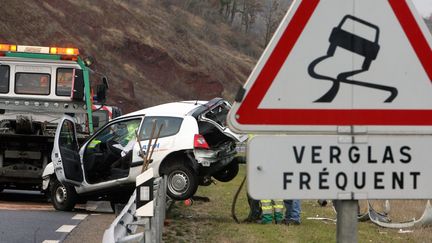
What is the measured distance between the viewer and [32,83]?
569 inches

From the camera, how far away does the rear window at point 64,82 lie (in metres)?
14.3

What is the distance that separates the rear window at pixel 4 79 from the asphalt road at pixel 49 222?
7.96ft

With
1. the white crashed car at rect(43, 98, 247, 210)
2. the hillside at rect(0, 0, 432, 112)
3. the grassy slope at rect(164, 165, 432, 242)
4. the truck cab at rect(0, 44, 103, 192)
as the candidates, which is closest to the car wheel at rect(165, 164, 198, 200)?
the white crashed car at rect(43, 98, 247, 210)

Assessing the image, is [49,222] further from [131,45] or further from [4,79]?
[131,45]

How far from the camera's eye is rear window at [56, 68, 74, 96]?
46.9 feet

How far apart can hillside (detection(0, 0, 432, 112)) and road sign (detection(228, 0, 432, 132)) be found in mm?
39587

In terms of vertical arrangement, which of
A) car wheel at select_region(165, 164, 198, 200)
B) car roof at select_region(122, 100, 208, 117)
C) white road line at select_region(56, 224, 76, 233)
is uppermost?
car roof at select_region(122, 100, 208, 117)

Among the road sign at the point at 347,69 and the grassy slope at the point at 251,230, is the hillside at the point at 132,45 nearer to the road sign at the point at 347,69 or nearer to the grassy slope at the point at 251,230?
the grassy slope at the point at 251,230

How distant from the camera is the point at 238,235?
9.28m

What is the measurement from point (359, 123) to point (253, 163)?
45 cm

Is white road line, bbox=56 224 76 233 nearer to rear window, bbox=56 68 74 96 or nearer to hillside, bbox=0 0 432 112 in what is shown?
rear window, bbox=56 68 74 96

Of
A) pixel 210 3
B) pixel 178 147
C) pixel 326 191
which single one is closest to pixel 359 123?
pixel 326 191

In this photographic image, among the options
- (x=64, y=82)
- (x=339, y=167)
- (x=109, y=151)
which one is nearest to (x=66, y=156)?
(x=109, y=151)

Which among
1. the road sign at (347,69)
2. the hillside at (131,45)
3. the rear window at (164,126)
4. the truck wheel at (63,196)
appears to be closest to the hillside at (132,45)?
the hillside at (131,45)
